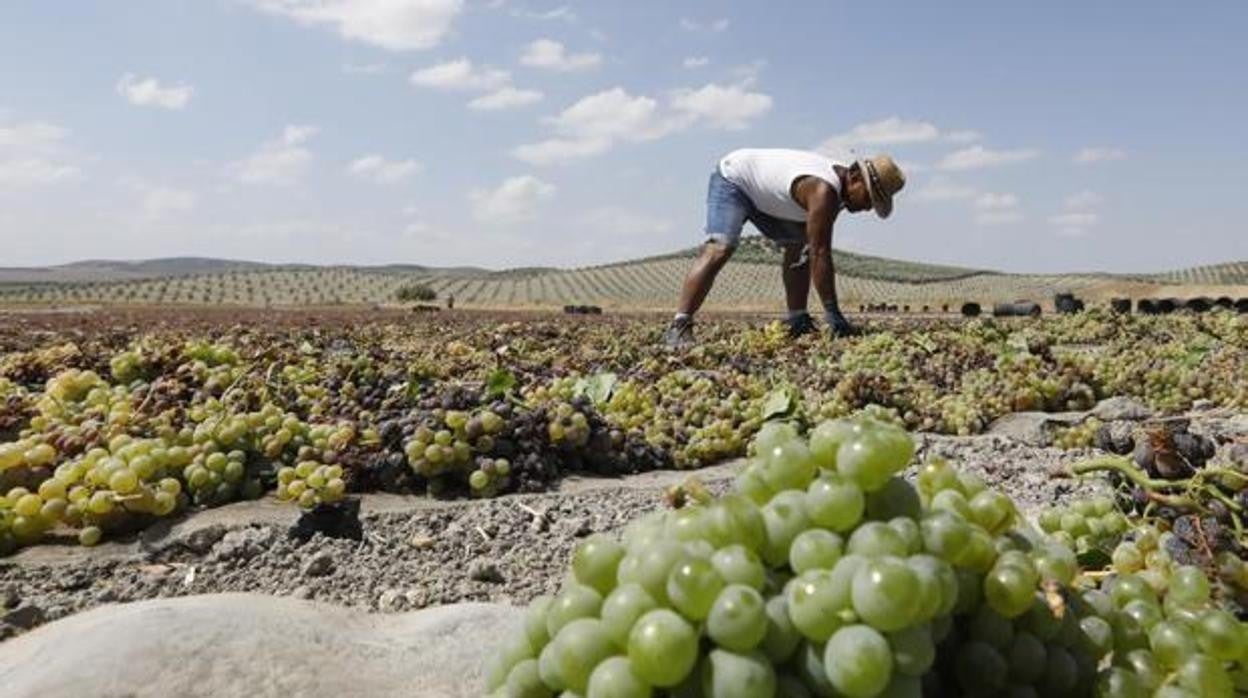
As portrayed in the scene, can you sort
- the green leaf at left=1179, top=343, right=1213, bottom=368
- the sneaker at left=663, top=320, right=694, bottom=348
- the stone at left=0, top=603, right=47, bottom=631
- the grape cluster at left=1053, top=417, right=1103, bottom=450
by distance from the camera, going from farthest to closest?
the sneaker at left=663, top=320, right=694, bottom=348 → the green leaf at left=1179, top=343, right=1213, bottom=368 → the grape cluster at left=1053, top=417, right=1103, bottom=450 → the stone at left=0, top=603, right=47, bottom=631

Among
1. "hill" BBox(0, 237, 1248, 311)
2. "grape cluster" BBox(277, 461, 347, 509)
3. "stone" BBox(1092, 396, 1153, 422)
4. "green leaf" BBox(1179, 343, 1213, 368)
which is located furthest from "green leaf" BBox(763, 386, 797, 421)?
"hill" BBox(0, 237, 1248, 311)

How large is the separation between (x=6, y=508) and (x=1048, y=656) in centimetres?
318

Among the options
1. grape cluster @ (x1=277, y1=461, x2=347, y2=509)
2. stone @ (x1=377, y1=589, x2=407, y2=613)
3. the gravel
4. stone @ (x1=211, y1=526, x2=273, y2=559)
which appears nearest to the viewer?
stone @ (x1=377, y1=589, x2=407, y2=613)

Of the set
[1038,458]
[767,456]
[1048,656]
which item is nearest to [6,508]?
[767,456]

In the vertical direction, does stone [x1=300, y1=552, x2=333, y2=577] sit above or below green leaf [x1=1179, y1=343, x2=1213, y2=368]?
below

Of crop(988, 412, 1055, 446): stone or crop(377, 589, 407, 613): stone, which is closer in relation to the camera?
crop(377, 589, 407, 613): stone

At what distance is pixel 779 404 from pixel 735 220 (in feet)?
15.5

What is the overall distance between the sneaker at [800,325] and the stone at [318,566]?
6.48 meters

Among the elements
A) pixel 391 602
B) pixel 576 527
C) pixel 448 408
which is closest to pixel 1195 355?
pixel 448 408

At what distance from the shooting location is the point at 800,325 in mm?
9172

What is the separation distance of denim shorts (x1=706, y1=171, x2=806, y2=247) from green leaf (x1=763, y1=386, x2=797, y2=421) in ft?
14.5

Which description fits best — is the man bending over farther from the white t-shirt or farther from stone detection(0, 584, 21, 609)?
stone detection(0, 584, 21, 609)

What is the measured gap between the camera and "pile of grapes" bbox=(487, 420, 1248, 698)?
3.57 ft

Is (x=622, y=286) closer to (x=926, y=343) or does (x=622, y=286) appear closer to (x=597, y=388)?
(x=926, y=343)
